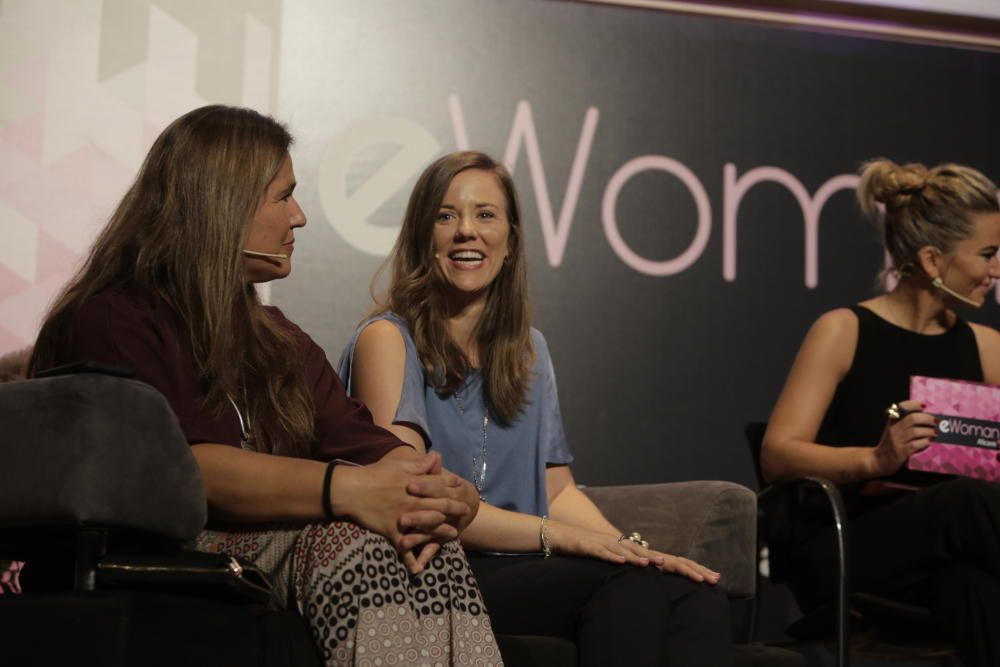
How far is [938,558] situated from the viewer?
3.00 meters

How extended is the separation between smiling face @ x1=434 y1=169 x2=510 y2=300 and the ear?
1.24 metres

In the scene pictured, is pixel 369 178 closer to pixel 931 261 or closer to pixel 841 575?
pixel 931 261

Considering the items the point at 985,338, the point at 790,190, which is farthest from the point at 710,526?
the point at 790,190

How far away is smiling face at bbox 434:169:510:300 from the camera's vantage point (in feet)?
9.90

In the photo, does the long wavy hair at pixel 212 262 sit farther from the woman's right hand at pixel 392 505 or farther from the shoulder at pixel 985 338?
the shoulder at pixel 985 338

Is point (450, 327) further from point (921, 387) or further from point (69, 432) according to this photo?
point (69, 432)

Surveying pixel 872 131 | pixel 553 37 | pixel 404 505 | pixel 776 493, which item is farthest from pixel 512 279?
pixel 872 131

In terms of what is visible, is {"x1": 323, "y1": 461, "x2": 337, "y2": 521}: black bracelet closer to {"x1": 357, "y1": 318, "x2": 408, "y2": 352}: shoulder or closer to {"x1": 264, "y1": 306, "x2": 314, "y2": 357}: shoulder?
{"x1": 264, "y1": 306, "x2": 314, "y2": 357}: shoulder

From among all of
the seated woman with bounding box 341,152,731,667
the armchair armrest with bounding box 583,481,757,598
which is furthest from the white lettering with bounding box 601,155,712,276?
the armchair armrest with bounding box 583,481,757,598

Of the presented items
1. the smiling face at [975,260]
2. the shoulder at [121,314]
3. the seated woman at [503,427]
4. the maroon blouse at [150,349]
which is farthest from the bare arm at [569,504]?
the smiling face at [975,260]

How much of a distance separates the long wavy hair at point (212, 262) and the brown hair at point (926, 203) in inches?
76.9

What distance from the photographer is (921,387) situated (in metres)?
3.20

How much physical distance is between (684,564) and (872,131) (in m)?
2.57

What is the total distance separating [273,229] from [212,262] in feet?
0.57
